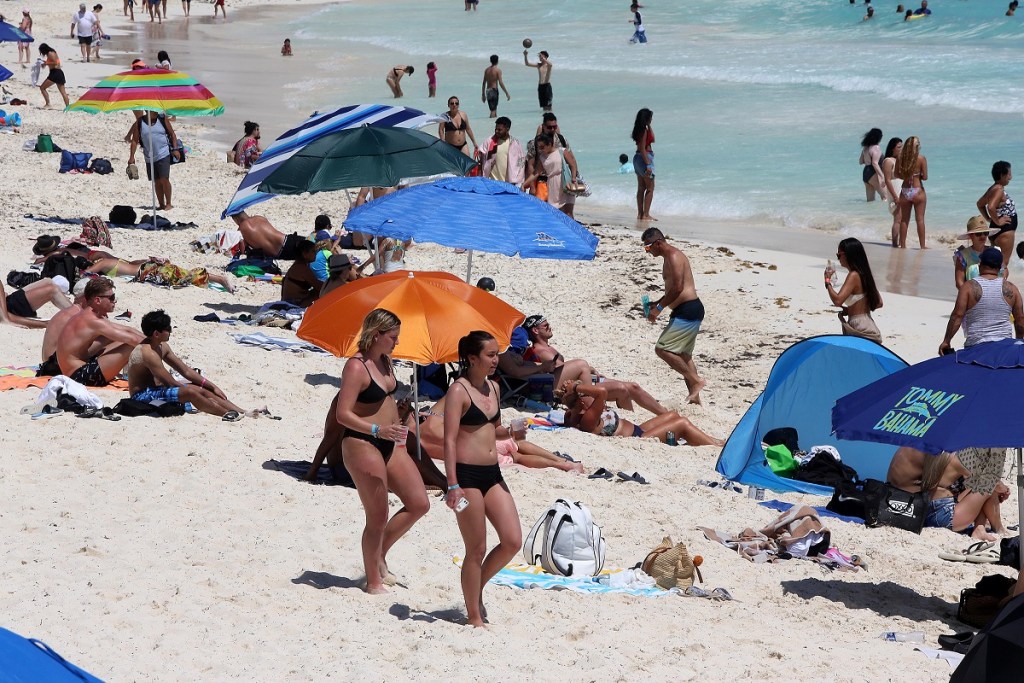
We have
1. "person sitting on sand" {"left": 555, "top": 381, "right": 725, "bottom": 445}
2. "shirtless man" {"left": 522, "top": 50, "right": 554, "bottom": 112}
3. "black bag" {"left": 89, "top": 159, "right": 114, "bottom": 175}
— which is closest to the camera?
"person sitting on sand" {"left": 555, "top": 381, "right": 725, "bottom": 445}

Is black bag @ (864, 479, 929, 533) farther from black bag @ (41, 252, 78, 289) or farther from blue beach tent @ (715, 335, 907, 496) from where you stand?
black bag @ (41, 252, 78, 289)

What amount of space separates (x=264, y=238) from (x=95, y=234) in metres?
1.74

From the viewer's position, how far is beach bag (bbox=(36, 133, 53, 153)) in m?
18.2

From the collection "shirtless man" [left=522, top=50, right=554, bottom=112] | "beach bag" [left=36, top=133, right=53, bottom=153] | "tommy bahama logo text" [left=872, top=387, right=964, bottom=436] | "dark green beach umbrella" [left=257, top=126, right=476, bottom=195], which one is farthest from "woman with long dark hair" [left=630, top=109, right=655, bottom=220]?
"shirtless man" [left=522, top=50, right=554, bottom=112]

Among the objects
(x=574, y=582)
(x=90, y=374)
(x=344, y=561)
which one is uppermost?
(x=90, y=374)

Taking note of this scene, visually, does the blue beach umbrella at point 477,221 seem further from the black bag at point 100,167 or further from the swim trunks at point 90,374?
the black bag at point 100,167

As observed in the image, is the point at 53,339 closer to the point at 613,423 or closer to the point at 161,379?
the point at 161,379

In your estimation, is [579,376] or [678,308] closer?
[579,376]

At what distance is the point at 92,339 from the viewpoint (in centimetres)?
Result: 866

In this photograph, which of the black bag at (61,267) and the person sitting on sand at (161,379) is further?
the black bag at (61,267)

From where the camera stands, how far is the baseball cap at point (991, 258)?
8.24 metres

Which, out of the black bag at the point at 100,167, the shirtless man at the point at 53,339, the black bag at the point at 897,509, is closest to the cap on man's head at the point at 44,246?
the shirtless man at the point at 53,339

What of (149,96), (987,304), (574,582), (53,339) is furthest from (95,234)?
(987,304)

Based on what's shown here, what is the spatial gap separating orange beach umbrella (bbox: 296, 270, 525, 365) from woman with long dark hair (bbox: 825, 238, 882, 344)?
3035mm
